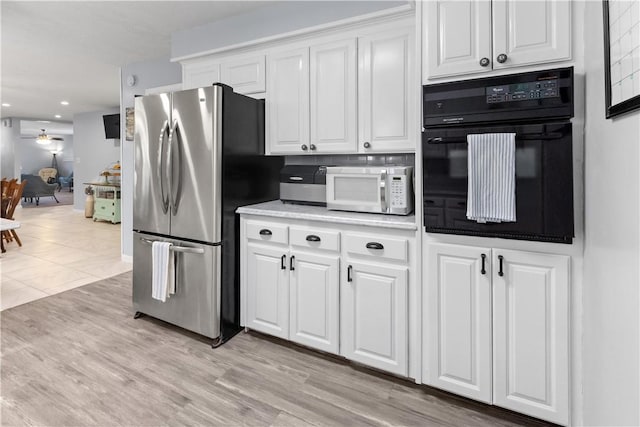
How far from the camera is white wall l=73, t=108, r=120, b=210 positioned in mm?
8789

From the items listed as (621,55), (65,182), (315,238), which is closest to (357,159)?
(315,238)

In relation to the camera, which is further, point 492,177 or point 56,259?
point 56,259

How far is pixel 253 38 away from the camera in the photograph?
117 inches

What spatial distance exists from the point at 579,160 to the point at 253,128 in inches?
81.3

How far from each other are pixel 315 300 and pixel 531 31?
179cm

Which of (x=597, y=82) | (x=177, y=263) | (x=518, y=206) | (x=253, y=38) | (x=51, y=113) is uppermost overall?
(x=51, y=113)

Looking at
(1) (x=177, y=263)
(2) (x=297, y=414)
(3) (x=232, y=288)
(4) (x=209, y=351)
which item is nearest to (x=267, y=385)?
(2) (x=297, y=414)

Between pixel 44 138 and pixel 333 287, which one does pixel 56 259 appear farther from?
pixel 44 138

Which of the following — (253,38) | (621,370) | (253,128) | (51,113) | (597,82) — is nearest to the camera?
(621,370)

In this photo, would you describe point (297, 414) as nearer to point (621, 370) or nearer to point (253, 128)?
point (621, 370)

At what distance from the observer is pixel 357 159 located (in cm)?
276

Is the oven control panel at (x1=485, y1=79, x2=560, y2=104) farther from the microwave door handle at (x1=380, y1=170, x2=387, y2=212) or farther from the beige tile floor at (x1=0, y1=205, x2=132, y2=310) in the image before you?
the beige tile floor at (x1=0, y1=205, x2=132, y2=310)

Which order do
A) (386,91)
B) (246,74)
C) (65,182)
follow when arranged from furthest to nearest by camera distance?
(65,182)
(246,74)
(386,91)

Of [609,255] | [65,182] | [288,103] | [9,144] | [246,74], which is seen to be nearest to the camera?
[609,255]
